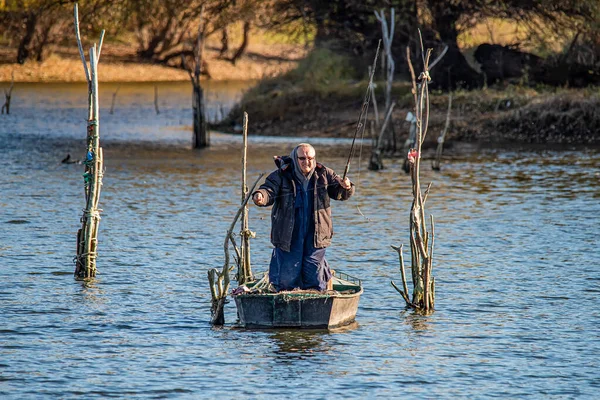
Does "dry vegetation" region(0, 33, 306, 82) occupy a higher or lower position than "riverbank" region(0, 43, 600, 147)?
higher

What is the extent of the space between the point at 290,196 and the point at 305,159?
436mm

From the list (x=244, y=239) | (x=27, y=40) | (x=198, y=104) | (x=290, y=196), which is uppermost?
(x=27, y=40)

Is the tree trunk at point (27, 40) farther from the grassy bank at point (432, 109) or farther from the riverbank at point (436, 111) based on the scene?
the grassy bank at point (432, 109)

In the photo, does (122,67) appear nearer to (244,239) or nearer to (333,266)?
(333,266)

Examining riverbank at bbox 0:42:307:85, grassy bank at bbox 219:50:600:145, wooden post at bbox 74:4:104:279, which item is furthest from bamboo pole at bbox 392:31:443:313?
riverbank at bbox 0:42:307:85

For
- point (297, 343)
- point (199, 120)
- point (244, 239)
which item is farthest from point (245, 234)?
point (199, 120)

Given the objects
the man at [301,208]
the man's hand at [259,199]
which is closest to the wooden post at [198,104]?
the man at [301,208]

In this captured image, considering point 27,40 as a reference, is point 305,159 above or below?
below

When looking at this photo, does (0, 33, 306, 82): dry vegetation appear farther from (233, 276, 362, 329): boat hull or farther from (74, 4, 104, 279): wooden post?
(233, 276, 362, 329): boat hull

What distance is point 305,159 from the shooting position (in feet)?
37.5

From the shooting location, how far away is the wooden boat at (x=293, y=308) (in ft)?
38.5

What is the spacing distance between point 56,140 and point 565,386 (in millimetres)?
25675

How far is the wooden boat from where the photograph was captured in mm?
11727

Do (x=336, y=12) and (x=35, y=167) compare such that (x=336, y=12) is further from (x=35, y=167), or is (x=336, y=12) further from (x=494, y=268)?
(x=494, y=268)
